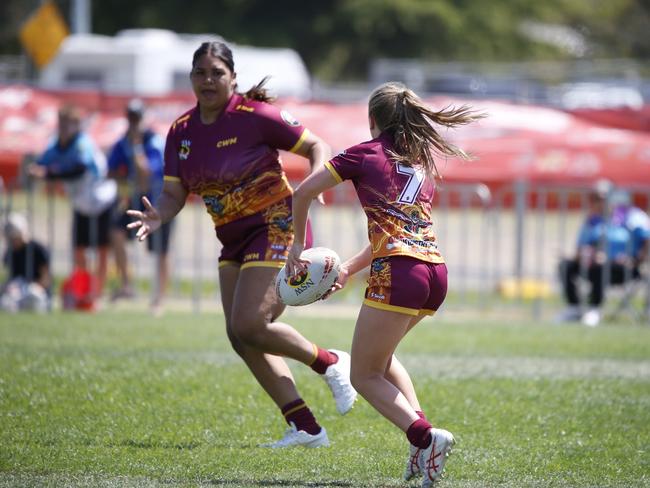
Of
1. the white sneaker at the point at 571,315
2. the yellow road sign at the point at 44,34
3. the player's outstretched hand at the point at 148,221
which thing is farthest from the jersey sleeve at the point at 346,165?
the yellow road sign at the point at 44,34

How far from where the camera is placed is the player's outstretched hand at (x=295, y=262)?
5.53 m

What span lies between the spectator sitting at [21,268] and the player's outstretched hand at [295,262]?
315 inches

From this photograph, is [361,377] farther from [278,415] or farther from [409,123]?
[278,415]

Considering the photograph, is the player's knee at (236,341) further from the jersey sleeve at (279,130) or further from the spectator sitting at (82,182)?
the spectator sitting at (82,182)

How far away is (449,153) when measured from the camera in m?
5.70

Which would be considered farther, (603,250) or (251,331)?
(603,250)

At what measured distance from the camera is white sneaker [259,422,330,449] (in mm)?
6254

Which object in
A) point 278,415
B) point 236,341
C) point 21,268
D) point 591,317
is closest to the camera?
point 236,341

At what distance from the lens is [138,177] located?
12.9 metres

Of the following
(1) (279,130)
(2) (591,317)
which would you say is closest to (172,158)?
(1) (279,130)

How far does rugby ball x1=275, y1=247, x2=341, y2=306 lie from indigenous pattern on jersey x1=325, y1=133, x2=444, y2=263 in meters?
0.28

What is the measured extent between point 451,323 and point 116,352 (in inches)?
172

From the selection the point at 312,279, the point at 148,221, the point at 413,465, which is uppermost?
the point at 148,221

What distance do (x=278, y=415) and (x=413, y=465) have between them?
73.3 inches
